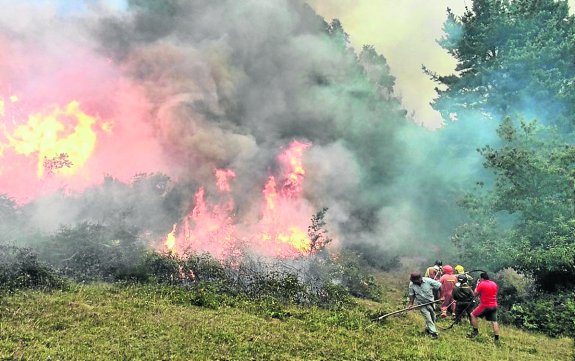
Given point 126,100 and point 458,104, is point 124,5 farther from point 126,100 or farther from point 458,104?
point 458,104

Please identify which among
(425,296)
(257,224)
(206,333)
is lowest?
(206,333)

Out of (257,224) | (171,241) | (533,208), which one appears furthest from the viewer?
(257,224)

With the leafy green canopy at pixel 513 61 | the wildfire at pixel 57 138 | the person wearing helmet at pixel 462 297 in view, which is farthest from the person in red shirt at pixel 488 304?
the wildfire at pixel 57 138

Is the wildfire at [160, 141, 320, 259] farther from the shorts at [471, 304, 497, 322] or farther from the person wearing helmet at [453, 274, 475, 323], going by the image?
the shorts at [471, 304, 497, 322]

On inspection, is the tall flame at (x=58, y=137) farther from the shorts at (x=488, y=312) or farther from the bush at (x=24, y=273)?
the shorts at (x=488, y=312)

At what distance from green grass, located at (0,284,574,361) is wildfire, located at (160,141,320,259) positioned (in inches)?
233

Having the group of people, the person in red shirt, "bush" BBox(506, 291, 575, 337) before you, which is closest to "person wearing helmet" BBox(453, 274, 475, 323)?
the group of people

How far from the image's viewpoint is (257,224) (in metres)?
23.5

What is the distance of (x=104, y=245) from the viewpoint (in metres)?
16.1

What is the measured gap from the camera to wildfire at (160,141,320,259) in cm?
2011

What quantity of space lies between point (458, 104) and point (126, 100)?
23836 millimetres

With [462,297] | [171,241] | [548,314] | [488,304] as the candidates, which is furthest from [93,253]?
[548,314]

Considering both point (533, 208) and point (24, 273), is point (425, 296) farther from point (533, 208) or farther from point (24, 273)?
point (24, 273)

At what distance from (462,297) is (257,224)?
12.6m
